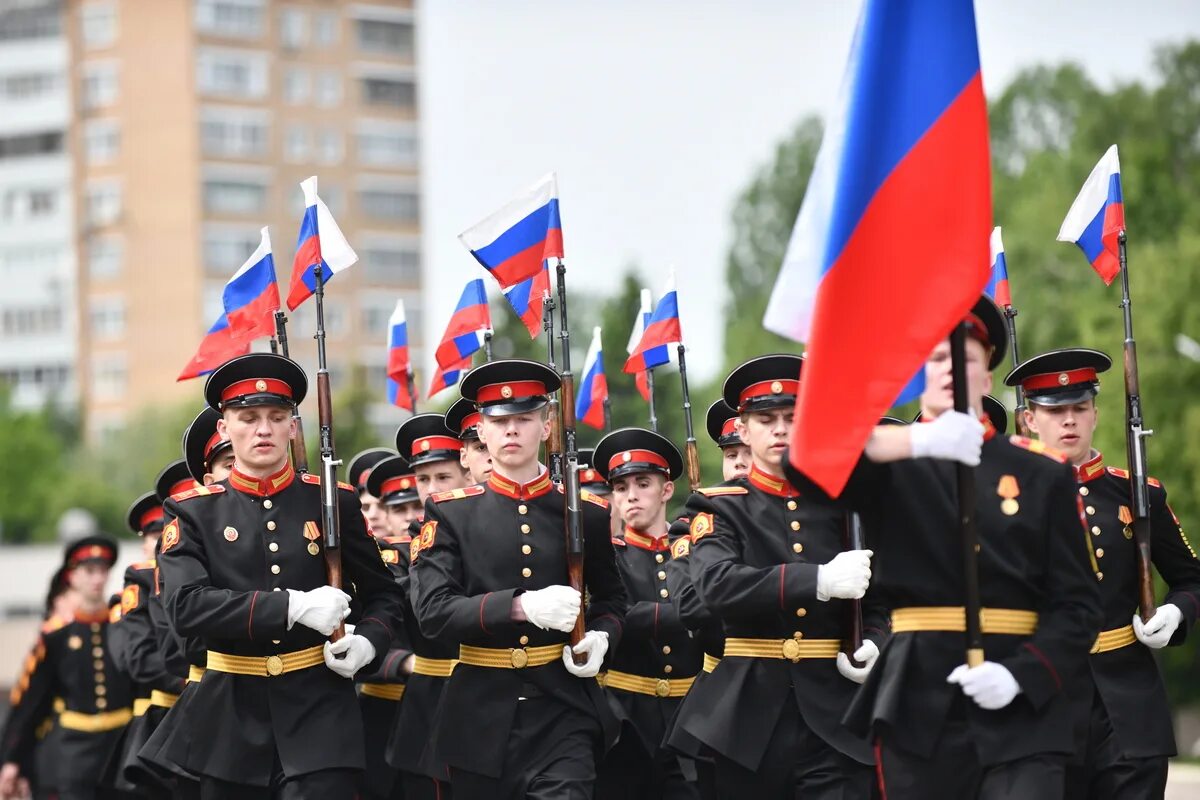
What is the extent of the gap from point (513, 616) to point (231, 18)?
88780 mm

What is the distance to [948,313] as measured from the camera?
7.67 metres

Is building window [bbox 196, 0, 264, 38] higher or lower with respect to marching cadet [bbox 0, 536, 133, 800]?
higher

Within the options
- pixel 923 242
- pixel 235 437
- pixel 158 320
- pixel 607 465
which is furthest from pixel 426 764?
pixel 158 320

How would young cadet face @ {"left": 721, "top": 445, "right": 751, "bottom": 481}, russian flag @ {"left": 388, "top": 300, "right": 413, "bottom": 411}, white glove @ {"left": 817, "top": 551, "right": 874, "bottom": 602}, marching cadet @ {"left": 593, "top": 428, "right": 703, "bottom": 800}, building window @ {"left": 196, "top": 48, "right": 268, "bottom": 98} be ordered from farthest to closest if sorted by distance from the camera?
building window @ {"left": 196, "top": 48, "right": 268, "bottom": 98} → russian flag @ {"left": 388, "top": 300, "right": 413, "bottom": 411} → young cadet face @ {"left": 721, "top": 445, "right": 751, "bottom": 481} → marching cadet @ {"left": 593, "top": 428, "right": 703, "bottom": 800} → white glove @ {"left": 817, "top": 551, "right": 874, "bottom": 602}

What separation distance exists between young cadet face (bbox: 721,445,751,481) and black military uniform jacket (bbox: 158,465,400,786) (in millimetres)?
2980

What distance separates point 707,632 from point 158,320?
85547 millimetres

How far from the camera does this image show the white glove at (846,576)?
959 cm

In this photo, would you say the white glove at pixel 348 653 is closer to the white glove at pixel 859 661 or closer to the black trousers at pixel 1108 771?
the white glove at pixel 859 661

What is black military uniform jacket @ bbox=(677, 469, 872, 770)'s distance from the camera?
1026 cm

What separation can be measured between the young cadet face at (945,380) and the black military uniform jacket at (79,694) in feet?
34.1

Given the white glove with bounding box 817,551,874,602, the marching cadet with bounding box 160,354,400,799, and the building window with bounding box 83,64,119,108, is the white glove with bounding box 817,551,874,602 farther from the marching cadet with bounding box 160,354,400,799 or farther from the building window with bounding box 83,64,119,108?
the building window with bounding box 83,64,119,108

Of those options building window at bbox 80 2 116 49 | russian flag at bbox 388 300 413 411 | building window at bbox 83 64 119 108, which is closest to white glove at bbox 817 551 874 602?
russian flag at bbox 388 300 413 411

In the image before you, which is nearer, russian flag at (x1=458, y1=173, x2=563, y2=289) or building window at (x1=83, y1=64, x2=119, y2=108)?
russian flag at (x1=458, y1=173, x2=563, y2=289)

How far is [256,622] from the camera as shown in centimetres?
1002
